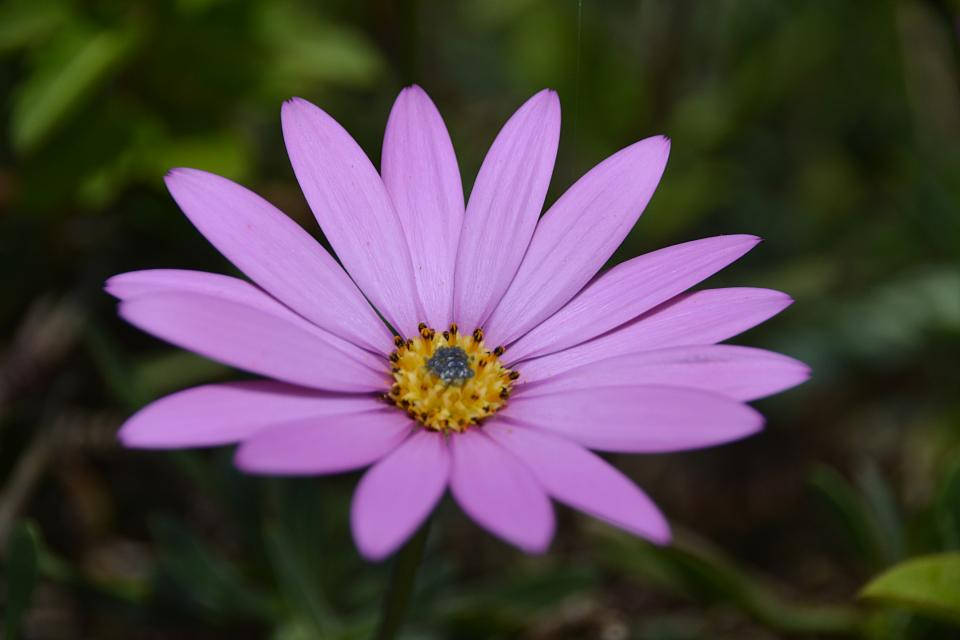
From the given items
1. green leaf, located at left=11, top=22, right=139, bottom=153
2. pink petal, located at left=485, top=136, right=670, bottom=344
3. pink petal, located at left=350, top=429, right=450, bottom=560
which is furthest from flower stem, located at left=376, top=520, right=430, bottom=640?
green leaf, located at left=11, top=22, right=139, bottom=153

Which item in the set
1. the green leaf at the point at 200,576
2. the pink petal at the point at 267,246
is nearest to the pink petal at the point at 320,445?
the pink petal at the point at 267,246

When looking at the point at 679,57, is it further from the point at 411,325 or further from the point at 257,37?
the point at 411,325

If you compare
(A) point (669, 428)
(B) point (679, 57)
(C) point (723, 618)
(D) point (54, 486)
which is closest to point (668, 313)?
(A) point (669, 428)

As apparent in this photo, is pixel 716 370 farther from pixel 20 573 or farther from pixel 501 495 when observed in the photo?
pixel 20 573

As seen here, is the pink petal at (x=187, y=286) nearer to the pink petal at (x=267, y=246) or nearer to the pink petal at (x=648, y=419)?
the pink petal at (x=267, y=246)

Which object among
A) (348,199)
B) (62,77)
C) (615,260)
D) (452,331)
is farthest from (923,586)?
(62,77)

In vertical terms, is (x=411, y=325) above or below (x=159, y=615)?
above
